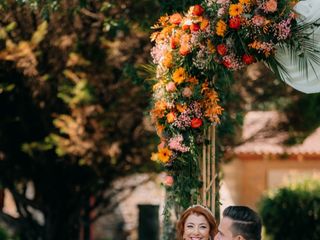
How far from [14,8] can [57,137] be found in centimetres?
197

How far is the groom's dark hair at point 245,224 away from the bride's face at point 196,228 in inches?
24.5

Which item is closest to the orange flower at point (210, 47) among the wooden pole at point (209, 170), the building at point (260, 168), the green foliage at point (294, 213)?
the wooden pole at point (209, 170)

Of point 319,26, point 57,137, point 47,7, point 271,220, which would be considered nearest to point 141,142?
point 57,137

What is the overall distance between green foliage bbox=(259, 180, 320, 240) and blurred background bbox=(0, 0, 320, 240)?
0.02 metres

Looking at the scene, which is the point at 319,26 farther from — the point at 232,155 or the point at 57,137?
the point at 232,155

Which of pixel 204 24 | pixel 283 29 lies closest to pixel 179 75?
pixel 204 24

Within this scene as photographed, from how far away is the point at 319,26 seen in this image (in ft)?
21.5

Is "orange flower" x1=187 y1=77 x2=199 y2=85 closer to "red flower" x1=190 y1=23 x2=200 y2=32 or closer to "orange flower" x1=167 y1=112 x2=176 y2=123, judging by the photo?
"orange flower" x1=167 y1=112 x2=176 y2=123

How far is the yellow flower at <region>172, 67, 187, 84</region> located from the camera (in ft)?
22.3

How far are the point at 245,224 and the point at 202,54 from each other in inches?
83.1

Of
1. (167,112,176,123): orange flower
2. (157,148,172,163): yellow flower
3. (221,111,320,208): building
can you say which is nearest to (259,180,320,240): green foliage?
(157,148,172,163): yellow flower

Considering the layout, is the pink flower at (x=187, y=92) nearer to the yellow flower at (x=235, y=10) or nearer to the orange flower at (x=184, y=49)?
the orange flower at (x=184, y=49)

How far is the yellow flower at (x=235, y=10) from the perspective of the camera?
6.44 metres

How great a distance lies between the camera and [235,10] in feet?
21.2
